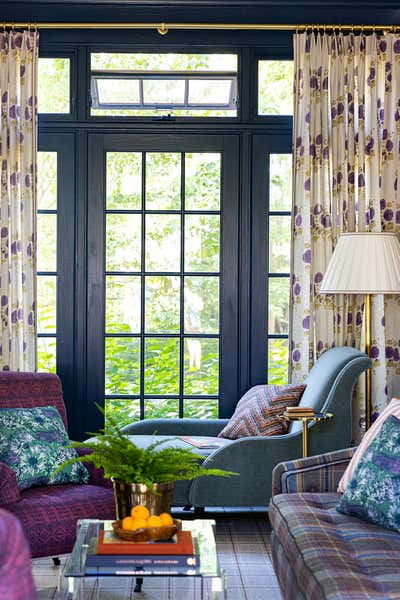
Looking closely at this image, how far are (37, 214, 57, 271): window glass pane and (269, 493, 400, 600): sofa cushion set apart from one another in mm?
2858

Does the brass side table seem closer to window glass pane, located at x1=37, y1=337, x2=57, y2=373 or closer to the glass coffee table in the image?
the glass coffee table

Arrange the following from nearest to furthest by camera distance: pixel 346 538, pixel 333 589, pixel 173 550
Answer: pixel 333 589, pixel 173 550, pixel 346 538

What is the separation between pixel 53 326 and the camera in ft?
20.2

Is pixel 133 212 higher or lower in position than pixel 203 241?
higher

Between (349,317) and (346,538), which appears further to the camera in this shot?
(349,317)

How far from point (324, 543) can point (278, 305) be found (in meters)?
3.11

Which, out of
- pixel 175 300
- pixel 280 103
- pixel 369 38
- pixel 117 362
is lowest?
pixel 117 362

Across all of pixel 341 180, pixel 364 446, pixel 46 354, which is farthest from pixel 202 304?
pixel 364 446

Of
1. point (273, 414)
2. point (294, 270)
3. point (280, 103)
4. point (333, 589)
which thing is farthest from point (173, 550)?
point (280, 103)

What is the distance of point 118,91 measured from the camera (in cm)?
616

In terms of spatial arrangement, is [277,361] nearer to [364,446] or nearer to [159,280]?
[159,280]

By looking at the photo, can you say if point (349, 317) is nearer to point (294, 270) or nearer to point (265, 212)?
point (294, 270)

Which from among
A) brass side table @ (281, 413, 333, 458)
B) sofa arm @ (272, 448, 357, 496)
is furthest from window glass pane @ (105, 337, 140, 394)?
sofa arm @ (272, 448, 357, 496)

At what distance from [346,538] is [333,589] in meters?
0.62
